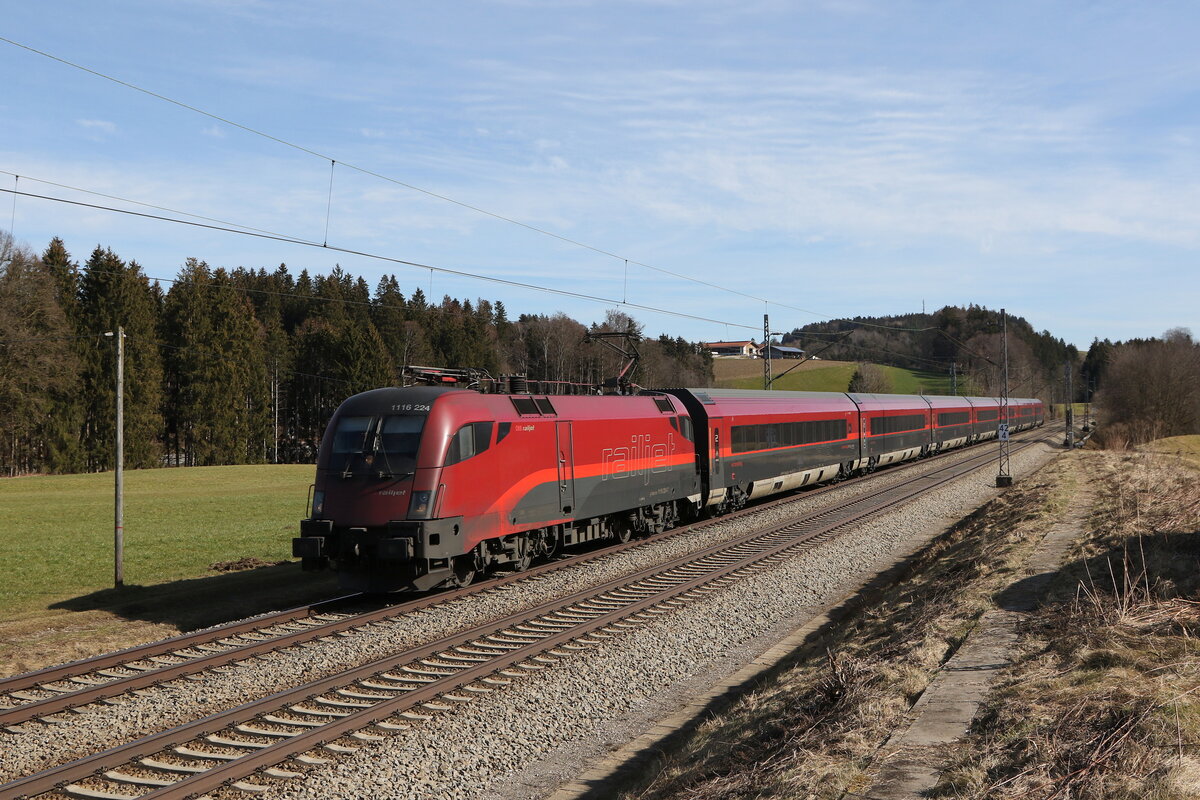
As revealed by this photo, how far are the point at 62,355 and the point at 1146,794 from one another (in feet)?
193

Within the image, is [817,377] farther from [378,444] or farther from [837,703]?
[837,703]

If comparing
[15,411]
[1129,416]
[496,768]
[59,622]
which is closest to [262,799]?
[496,768]

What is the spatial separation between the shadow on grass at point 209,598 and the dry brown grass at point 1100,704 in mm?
11185

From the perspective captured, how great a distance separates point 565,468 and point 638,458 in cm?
336

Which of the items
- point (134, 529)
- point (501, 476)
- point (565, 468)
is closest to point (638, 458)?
point (565, 468)

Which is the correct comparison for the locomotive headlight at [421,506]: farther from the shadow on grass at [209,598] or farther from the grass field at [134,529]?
the grass field at [134,529]

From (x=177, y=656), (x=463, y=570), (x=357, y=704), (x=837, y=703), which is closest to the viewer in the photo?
(x=837, y=703)

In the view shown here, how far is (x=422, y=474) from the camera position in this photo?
1362 cm

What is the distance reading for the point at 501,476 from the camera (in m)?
15.1

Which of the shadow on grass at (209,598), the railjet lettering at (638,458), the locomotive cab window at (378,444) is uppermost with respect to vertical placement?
the locomotive cab window at (378,444)

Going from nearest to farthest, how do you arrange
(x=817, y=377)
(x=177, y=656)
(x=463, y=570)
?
(x=177, y=656), (x=463, y=570), (x=817, y=377)

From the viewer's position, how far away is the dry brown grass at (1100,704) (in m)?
5.21

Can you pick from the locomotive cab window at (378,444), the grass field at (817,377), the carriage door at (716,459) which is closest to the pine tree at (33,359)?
the carriage door at (716,459)

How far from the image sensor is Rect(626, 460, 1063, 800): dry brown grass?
6.29 metres
